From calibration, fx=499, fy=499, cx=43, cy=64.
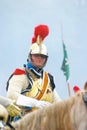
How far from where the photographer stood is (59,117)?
537 centimetres

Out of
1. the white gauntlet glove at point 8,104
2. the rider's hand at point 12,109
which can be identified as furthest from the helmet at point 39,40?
the white gauntlet glove at point 8,104

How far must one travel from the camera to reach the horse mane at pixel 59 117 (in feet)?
17.1

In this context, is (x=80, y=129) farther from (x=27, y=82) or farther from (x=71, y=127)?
(x=27, y=82)

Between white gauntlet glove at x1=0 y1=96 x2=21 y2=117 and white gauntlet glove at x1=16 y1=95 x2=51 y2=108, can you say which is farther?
white gauntlet glove at x1=16 y1=95 x2=51 y2=108

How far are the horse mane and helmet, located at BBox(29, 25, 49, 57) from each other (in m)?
4.41

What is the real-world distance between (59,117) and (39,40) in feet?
17.1

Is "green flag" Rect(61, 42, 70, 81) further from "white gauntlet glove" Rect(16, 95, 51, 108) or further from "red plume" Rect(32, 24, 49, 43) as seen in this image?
"white gauntlet glove" Rect(16, 95, 51, 108)

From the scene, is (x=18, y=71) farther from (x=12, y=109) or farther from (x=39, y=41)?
(x=12, y=109)

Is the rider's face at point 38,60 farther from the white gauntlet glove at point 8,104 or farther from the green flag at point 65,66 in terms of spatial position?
the green flag at point 65,66

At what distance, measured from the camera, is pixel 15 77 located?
31.7ft

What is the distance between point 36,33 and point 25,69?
1.28 m

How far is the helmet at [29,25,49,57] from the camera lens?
9.89m

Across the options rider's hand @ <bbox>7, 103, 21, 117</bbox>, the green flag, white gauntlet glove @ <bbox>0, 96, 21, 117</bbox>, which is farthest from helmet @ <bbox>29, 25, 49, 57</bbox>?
white gauntlet glove @ <bbox>0, 96, 21, 117</bbox>

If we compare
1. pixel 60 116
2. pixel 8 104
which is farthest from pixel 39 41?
pixel 60 116
